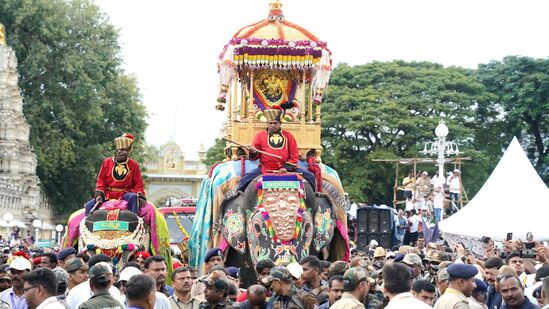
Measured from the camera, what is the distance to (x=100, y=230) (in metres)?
15.6

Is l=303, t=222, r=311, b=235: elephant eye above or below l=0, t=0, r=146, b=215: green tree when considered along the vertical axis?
below

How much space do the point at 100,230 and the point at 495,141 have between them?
38.8 meters

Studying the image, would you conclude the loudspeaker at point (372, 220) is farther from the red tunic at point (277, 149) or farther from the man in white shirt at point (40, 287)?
the man in white shirt at point (40, 287)

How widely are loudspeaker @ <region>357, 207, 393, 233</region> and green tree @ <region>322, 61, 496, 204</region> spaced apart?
23.5 metres

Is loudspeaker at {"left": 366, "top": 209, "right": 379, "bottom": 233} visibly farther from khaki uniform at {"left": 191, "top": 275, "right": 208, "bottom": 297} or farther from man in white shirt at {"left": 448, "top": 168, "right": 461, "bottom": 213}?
khaki uniform at {"left": 191, "top": 275, "right": 208, "bottom": 297}

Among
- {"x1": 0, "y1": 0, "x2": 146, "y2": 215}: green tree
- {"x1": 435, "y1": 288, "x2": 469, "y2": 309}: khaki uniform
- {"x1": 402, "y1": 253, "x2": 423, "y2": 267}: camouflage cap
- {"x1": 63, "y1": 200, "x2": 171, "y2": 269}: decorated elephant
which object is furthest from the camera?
{"x1": 0, "y1": 0, "x2": 146, "y2": 215}: green tree

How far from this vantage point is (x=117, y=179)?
54.8 feet

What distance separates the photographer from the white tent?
18.8 meters

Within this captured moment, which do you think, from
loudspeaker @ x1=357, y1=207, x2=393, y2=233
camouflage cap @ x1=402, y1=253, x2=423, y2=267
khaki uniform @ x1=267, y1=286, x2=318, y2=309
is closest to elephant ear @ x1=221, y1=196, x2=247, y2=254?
camouflage cap @ x1=402, y1=253, x2=423, y2=267

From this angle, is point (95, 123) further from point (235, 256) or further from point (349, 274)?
point (349, 274)

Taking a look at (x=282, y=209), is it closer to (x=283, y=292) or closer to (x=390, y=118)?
(x=283, y=292)

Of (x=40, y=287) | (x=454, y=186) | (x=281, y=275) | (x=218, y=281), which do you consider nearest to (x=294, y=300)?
(x=281, y=275)

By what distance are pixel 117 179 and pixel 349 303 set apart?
7.83 m

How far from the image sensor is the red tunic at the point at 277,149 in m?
16.6
